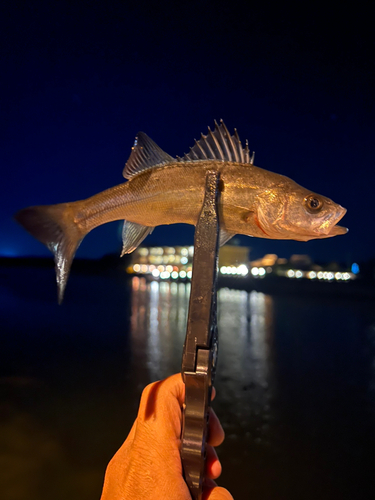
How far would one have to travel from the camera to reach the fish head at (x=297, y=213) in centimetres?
169

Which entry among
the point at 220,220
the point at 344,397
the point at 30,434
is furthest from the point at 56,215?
the point at 344,397

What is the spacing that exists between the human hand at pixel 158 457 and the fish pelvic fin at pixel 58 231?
0.75 metres

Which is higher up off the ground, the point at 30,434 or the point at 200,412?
the point at 200,412

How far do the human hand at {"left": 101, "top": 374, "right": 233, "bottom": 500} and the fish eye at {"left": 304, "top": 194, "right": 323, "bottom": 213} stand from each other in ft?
3.67

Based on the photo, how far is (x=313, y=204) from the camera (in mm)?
1705

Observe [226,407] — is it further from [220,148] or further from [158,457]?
[220,148]

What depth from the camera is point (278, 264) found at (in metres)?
56.5

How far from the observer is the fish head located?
1.69 m

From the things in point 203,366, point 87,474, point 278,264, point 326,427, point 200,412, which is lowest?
point 87,474

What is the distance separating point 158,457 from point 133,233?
3.85 ft

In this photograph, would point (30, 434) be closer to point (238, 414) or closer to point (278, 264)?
point (238, 414)

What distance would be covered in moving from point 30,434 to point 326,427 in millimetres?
6418

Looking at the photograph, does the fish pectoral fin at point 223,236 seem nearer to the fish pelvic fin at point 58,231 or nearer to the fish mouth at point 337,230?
the fish mouth at point 337,230

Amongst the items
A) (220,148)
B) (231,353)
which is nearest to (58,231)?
(220,148)
